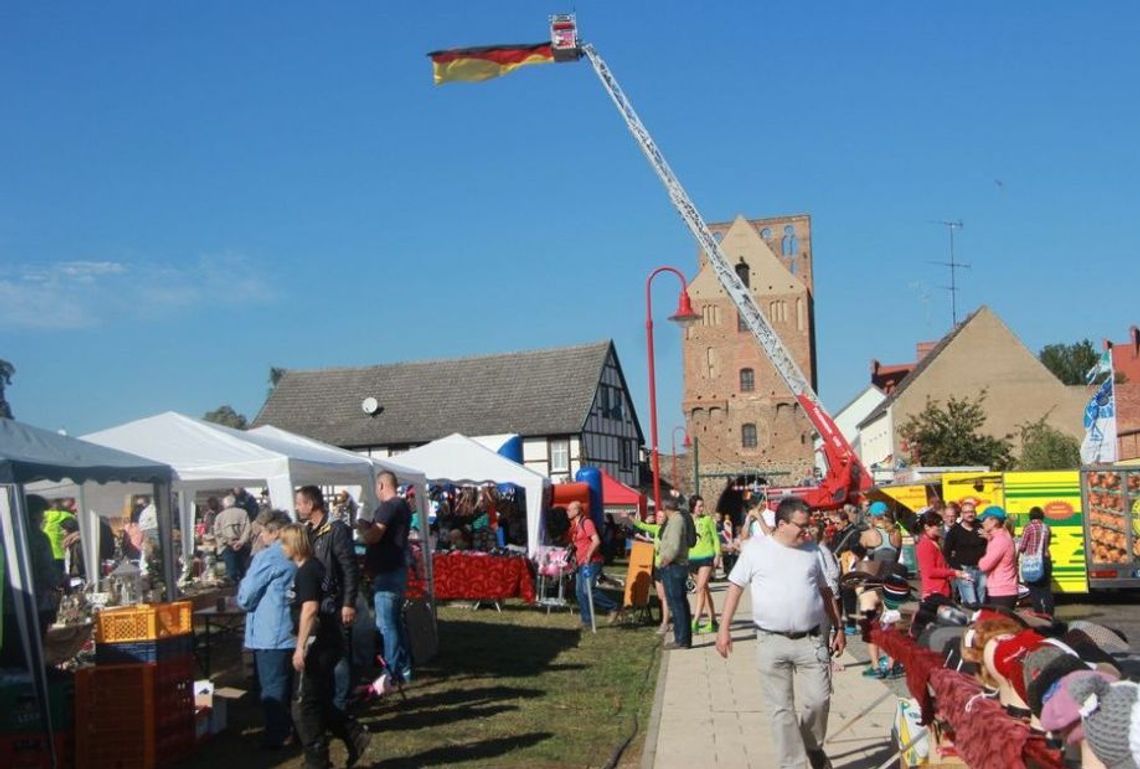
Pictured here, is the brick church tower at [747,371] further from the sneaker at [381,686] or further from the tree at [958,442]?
the sneaker at [381,686]

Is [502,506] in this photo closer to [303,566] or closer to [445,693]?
[445,693]

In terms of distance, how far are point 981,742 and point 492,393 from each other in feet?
144

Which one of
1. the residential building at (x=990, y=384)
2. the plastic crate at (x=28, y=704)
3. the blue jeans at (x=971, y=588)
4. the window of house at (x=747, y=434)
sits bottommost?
the blue jeans at (x=971, y=588)

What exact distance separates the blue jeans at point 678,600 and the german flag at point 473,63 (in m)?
20.4

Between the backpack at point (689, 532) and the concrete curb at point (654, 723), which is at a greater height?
the backpack at point (689, 532)

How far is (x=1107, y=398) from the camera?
2452 cm

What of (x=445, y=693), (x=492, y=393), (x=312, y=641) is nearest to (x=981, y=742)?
(x=312, y=641)

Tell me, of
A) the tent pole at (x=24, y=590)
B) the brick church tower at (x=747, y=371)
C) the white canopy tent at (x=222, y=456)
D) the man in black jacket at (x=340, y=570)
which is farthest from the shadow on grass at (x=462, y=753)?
the brick church tower at (x=747, y=371)

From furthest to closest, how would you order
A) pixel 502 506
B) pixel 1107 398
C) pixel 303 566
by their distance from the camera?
pixel 502 506 → pixel 1107 398 → pixel 303 566

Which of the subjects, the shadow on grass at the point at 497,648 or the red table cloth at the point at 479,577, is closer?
the shadow on grass at the point at 497,648

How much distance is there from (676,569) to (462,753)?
5940 mm

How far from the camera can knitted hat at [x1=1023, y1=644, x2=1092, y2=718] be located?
436 cm

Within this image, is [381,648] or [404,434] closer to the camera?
[381,648]

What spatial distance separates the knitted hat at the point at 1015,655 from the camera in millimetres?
4867
